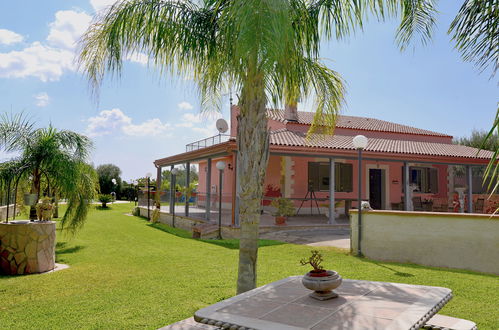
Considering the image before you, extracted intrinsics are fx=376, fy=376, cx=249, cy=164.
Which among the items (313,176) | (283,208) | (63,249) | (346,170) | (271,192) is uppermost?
(346,170)

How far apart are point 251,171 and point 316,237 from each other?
23.4 ft

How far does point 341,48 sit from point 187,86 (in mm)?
2542

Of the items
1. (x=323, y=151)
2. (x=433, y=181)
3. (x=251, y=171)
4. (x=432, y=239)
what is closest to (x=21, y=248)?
(x=251, y=171)

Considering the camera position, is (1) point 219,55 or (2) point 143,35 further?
(1) point 219,55

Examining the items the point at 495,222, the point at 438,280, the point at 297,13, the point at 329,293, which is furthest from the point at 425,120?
the point at 329,293

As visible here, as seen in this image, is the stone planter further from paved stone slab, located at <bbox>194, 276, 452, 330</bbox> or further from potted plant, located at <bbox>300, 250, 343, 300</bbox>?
potted plant, located at <bbox>300, 250, 343, 300</bbox>

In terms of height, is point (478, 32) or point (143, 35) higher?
point (143, 35)

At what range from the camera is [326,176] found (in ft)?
58.0

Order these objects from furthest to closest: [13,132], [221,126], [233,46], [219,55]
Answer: [221,126]
[13,132]
[219,55]
[233,46]

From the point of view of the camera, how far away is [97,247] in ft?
35.1

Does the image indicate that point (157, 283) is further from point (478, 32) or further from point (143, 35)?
point (478, 32)

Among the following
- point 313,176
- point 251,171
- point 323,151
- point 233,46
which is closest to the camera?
point 233,46

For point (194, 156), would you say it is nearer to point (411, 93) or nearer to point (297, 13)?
point (411, 93)

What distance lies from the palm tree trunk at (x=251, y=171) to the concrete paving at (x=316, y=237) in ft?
18.0
